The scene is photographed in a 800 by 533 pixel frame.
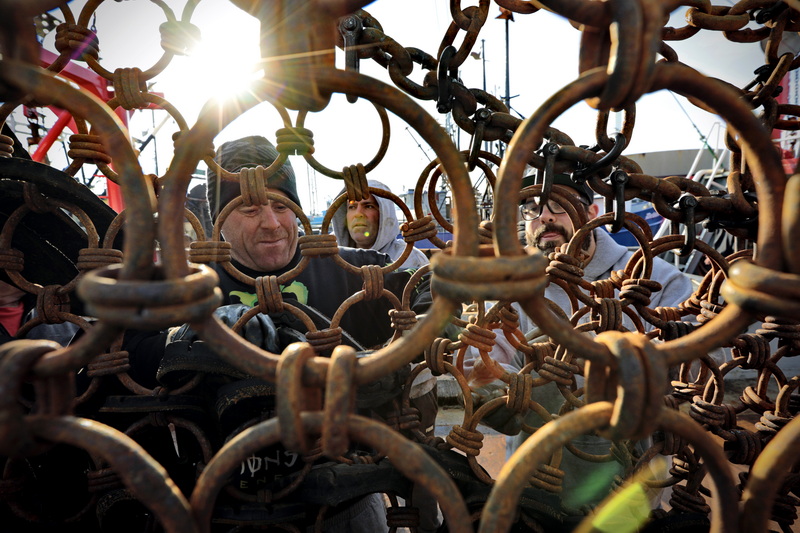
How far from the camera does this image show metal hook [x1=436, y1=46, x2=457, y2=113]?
73 centimetres

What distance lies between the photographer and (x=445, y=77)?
0.75m

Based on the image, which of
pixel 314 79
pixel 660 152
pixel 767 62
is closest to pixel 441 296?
pixel 314 79

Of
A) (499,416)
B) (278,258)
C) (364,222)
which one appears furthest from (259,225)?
(499,416)

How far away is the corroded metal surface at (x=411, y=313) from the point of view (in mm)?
364

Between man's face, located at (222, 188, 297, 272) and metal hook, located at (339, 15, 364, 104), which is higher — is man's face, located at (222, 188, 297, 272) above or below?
below

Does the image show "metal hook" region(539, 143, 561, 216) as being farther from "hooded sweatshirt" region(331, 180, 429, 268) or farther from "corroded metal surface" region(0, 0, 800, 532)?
"hooded sweatshirt" region(331, 180, 429, 268)

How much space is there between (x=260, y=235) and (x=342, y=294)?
500 mm

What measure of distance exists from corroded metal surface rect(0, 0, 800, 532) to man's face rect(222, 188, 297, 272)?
3.35 ft

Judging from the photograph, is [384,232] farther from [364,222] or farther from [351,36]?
[351,36]

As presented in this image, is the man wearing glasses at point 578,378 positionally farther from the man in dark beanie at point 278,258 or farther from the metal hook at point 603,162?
the man in dark beanie at point 278,258

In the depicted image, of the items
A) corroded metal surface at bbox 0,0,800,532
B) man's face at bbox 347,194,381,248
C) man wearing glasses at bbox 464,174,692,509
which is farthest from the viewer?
man's face at bbox 347,194,381,248

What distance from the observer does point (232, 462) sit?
378mm

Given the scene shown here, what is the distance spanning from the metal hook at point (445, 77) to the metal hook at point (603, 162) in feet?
0.93

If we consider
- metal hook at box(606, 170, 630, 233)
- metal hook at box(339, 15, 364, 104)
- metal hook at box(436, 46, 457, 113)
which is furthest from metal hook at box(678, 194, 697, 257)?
metal hook at box(339, 15, 364, 104)
